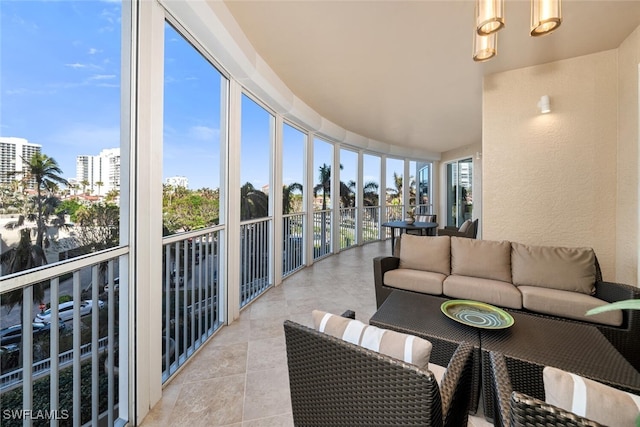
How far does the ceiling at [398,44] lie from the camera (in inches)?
84.4

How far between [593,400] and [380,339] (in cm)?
58

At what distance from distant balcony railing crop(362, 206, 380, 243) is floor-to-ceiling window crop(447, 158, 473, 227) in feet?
9.26

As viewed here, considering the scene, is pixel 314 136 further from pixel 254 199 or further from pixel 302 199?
pixel 254 199

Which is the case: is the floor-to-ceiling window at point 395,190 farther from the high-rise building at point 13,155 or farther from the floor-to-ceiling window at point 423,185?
the high-rise building at point 13,155

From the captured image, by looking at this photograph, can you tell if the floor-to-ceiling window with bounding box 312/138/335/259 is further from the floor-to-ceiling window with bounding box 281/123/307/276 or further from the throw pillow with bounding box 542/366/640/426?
the throw pillow with bounding box 542/366/640/426

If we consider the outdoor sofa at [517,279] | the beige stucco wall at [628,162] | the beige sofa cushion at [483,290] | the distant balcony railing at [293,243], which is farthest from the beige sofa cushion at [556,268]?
the distant balcony railing at [293,243]

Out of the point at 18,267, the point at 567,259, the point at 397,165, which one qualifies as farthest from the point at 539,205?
the point at 397,165

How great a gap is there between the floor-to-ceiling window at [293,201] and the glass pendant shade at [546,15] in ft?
10.5

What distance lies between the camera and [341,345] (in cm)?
94

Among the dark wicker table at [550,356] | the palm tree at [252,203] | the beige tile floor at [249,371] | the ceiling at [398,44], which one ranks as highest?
the ceiling at [398,44]

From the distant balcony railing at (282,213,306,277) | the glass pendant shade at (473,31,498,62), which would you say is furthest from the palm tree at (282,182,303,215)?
the glass pendant shade at (473,31,498,62)

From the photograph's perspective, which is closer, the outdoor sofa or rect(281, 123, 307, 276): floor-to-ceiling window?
the outdoor sofa

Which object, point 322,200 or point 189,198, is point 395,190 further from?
point 189,198

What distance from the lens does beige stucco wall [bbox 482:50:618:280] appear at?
9.30ft
